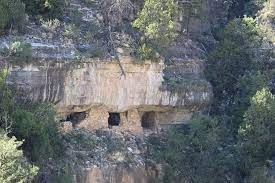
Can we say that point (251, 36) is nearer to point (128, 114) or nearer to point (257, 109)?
point (257, 109)

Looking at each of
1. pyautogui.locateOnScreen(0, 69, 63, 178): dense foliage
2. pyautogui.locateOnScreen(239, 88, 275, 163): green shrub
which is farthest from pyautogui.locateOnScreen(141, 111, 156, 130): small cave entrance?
pyautogui.locateOnScreen(0, 69, 63, 178): dense foliage

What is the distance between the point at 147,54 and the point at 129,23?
2.95m

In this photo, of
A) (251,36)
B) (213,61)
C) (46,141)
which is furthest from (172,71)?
(46,141)

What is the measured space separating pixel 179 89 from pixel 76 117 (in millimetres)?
5725

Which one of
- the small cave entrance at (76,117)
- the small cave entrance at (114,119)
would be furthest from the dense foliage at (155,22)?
the small cave entrance at (76,117)

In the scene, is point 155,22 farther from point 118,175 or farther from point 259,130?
point 118,175

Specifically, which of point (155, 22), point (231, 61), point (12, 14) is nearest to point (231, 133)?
point (231, 61)

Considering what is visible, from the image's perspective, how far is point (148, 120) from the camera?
34.3 m

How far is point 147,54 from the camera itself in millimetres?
31188

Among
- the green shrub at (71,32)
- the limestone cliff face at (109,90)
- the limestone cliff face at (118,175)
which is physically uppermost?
the green shrub at (71,32)

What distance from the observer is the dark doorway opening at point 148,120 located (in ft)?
111

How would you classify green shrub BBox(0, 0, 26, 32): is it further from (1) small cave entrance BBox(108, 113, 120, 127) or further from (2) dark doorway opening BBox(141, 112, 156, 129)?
(2) dark doorway opening BBox(141, 112, 156, 129)

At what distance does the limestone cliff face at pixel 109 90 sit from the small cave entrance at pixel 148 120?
0.36 feet

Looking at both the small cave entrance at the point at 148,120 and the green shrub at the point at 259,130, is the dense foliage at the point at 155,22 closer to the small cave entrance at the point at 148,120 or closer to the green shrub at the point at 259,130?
→ the small cave entrance at the point at 148,120
